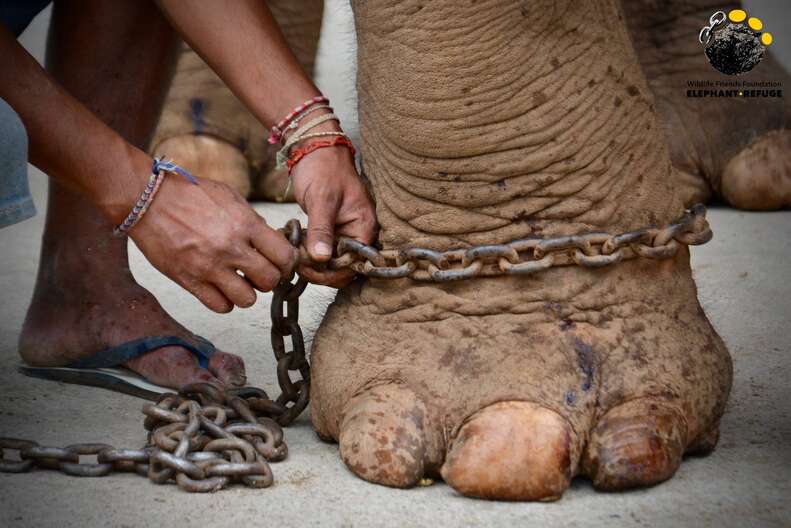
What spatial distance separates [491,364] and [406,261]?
200mm

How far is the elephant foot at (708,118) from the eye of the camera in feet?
11.1

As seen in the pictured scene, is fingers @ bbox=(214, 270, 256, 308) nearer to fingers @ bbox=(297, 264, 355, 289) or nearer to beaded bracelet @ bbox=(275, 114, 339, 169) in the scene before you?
fingers @ bbox=(297, 264, 355, 289)

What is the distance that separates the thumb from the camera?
177 cm

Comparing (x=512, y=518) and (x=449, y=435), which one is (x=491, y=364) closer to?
(x=449, y=435)

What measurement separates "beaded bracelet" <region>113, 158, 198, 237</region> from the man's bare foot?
45cm

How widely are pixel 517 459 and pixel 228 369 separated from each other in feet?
2.54

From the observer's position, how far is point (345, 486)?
63.4 inches

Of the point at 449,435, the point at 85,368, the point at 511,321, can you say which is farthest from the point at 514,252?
the point at 85,368

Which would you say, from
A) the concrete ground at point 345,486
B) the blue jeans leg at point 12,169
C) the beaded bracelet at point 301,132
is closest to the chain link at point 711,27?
the concrete ground at point 345,486

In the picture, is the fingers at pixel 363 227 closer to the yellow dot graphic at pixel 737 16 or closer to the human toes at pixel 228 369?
the human toes at pixel 228 369

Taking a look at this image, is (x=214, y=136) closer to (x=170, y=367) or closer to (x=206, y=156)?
(x=206, y=156)

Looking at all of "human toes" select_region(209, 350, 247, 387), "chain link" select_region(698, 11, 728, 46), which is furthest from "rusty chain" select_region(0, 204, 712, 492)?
"chain link" select_region(698, 11, 728, 46)

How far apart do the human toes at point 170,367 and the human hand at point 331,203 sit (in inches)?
16.4

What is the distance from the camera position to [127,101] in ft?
7.70
